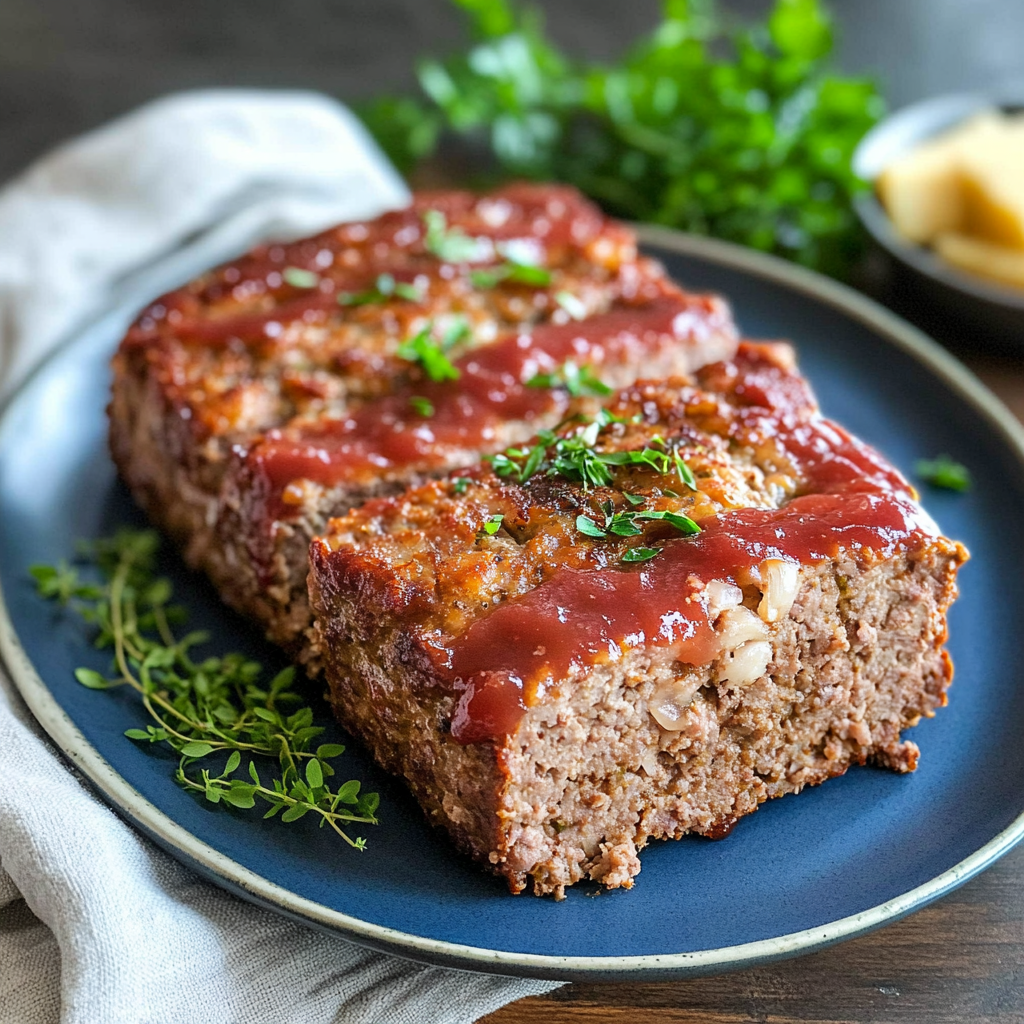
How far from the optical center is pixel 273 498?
183 inches

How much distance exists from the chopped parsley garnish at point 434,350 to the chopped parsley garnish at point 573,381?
13.2 inches

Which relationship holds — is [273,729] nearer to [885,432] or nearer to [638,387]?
[638,387]

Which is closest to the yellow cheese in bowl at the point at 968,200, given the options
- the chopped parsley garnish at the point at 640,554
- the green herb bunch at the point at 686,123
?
the green herb bunch at the point at 686,123

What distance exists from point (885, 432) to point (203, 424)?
3.14 m

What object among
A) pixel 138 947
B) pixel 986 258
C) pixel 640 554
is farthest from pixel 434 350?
pixel 986 258

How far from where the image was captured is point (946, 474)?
5.64 metres

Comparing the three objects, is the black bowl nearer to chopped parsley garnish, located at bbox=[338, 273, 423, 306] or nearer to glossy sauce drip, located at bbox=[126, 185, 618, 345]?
glossy sauce drip, located at bbox=[126, 185, 618, 345]

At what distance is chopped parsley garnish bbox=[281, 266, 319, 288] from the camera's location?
5.73 m

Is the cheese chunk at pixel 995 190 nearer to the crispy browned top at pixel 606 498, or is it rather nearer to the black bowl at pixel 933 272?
the black bowl at pixel 933 272

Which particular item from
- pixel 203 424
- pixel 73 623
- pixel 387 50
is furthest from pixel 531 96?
pixel 73 623

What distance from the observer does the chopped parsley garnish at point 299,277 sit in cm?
573

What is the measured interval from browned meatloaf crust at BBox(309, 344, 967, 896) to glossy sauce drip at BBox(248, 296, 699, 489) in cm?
33

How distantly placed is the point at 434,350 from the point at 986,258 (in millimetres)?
3385

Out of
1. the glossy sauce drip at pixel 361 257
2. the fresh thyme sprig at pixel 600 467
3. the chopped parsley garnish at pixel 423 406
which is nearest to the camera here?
the fresh thyme sprig at pixel 600 467
